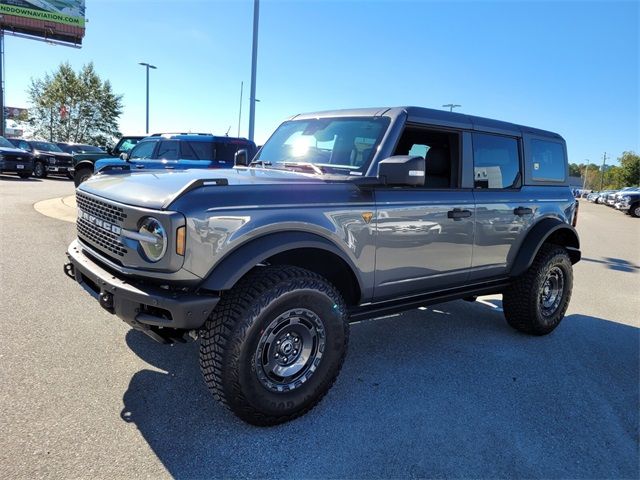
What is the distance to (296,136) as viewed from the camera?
4.15 metres

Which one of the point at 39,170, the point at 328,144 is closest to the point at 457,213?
the point at 328,144

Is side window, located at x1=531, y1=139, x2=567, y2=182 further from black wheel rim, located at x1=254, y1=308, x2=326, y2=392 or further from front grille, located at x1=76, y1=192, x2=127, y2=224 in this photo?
front grille, located at x1=76, y1=192, x2=127, y2=224

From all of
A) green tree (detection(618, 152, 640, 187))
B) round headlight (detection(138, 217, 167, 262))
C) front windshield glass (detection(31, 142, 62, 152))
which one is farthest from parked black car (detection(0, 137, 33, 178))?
green tree (detection(618, 152, 640, 187))

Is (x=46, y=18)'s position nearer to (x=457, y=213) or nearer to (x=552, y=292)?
(x=457, y=213)

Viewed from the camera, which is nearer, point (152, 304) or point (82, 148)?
point (152, 304)

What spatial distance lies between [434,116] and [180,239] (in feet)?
7.59

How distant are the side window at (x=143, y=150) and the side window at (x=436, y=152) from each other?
8558mm

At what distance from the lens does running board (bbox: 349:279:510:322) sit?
3391mm

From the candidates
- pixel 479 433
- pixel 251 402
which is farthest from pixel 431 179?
pixel 251 402

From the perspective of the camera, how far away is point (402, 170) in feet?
10.00

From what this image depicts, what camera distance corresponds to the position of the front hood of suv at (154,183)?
2.64 meters

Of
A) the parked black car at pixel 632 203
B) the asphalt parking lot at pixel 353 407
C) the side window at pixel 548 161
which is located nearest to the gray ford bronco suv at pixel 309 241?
the side window at pixel 548 161

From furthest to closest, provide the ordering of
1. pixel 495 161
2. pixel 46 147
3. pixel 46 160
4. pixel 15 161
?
pixel 46 147
pixel 46 160
pixel 15 161
pixel 495 161

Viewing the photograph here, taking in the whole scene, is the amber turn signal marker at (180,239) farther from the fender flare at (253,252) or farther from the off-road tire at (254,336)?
the off-road tire at (254,336)
